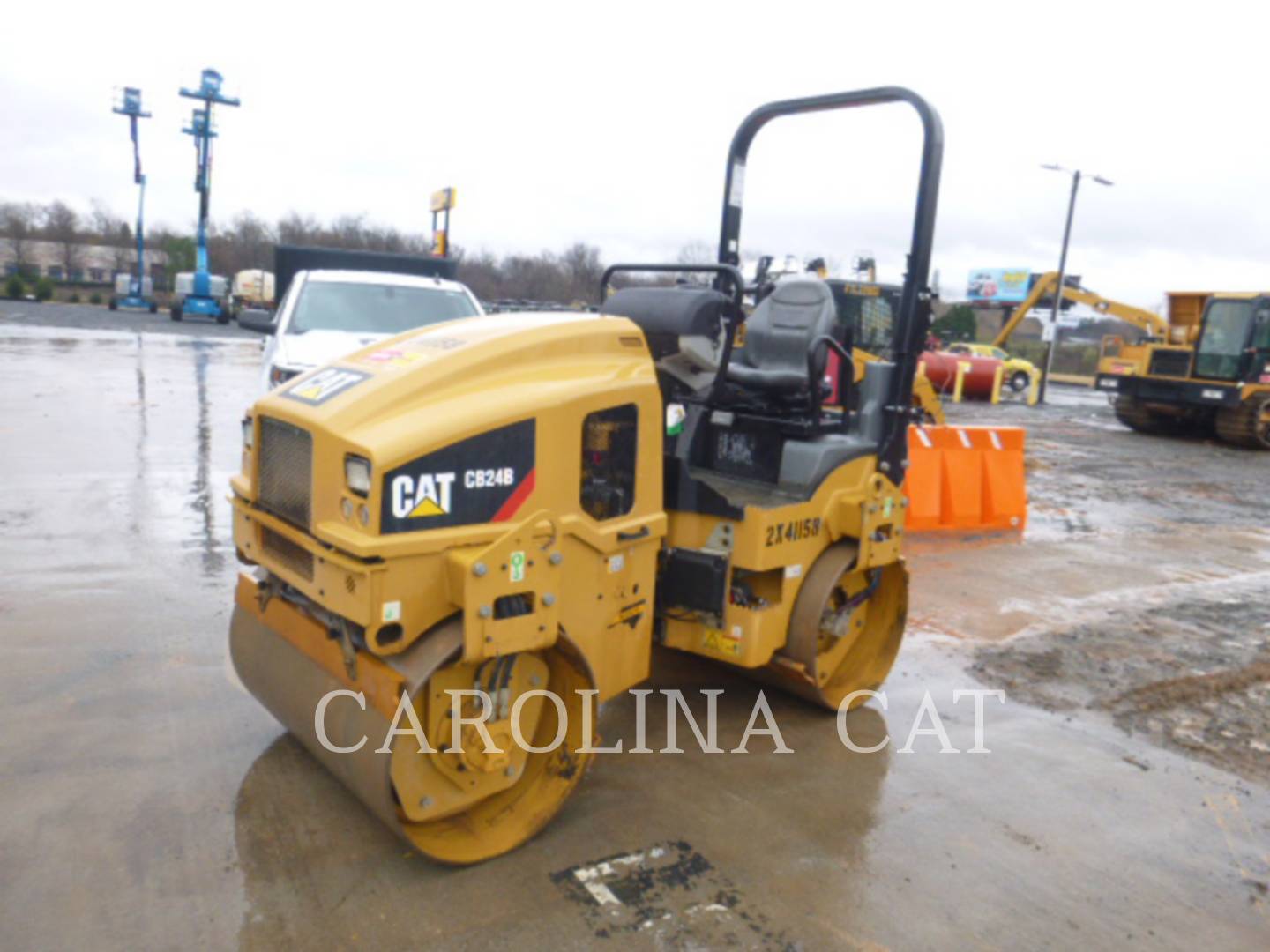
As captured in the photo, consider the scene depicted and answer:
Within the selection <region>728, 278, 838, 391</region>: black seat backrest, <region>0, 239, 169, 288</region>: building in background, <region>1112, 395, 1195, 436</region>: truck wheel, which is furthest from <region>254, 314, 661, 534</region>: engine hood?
<region>0, 239, 169, 288</region>: building in background

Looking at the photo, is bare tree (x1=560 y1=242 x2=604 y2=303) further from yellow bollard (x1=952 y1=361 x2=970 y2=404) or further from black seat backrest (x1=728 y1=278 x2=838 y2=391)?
black seat backrest (x1=728 y1=278 x2=838 y2=391)

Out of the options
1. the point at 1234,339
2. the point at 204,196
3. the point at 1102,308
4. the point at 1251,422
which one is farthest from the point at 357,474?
the point at 204,196

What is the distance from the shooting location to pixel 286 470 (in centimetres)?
319

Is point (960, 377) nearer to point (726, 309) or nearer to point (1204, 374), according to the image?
point (1204, 374)

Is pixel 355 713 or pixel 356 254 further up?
pixel 356 254

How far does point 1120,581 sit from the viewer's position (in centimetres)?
735

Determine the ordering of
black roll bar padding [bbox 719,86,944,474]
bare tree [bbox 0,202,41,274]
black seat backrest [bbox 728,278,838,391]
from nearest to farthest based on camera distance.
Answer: black roll bar padding [bbox 719,86,944,474] → black seat backrest [bbox 728,278,838,391] → bare tree [bbox 0,202,41,274]

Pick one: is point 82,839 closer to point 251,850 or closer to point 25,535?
point 251,850

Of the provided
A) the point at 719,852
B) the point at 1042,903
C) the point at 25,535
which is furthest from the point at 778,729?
the point at 25,535

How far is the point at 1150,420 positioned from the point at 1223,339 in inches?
85.9

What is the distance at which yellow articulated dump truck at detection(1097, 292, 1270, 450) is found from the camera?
17.9 m

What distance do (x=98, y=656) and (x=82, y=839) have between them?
1669 millimetres

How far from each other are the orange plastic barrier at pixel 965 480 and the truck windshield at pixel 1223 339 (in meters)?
12.0

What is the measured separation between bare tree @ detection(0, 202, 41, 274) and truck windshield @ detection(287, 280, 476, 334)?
6079 centimetres
